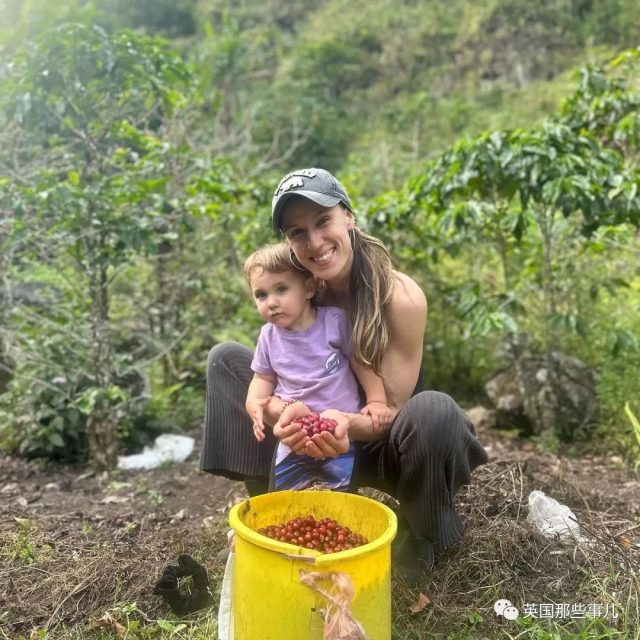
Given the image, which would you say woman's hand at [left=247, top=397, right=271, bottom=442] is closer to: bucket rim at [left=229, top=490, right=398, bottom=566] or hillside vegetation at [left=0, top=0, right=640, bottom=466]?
bucket rim at [left=229, top=490, right=398, bottom=566]

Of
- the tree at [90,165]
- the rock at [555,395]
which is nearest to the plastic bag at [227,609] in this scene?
the tree at [90,165]

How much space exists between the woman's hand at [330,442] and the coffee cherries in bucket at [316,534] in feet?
0.57

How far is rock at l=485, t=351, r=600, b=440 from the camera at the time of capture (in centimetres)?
368

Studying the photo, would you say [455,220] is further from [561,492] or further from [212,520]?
[212,520]

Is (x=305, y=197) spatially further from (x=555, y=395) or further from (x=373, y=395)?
(x=555, y=395)

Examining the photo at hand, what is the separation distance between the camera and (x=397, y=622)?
1824 mm

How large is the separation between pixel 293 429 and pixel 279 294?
44 centimetres

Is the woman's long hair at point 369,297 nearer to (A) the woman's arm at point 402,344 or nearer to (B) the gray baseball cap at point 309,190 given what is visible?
(A) the woman's arm at point 402,344

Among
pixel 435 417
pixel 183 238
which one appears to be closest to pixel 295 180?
pixel 435 417

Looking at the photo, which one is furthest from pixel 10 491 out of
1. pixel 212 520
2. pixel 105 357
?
pixel 212 520

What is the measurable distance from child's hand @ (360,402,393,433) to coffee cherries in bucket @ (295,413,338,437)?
19 cm

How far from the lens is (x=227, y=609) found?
5.73ft

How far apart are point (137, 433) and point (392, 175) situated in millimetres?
7433

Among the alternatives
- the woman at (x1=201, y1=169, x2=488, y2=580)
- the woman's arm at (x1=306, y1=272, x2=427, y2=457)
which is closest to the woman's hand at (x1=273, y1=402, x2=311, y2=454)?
the woman at (x1=201, y1=169, x2=488, y2=580)
